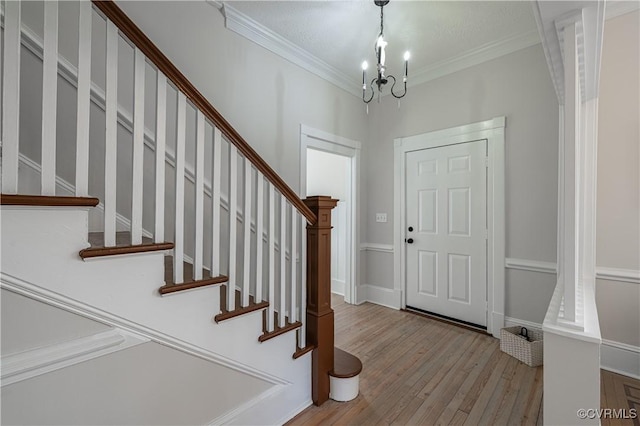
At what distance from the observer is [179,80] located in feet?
3.98

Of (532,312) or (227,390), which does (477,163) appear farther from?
(227,390)

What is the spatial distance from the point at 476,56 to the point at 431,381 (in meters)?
2.99

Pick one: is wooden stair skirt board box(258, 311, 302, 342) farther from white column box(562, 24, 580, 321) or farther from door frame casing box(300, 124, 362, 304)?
door frame casing box(300, 124, 362, 304)

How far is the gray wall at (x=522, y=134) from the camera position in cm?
246

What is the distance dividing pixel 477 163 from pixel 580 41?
1.70m

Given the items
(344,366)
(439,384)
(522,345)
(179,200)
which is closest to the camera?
(179,200)

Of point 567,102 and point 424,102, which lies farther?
point 424,102

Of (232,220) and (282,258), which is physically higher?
(232,220)

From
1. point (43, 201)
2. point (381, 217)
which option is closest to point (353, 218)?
point (381, 217)

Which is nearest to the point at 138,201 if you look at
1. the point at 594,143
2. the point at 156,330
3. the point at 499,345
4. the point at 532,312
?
the point at 156,330

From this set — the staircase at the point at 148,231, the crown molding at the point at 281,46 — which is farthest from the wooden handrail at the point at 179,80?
the crown molding at the point at 281,46

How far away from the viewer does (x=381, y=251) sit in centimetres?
363

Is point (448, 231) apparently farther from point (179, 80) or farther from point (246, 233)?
point (179, 80)

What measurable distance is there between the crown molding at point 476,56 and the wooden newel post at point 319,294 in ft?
7.50
